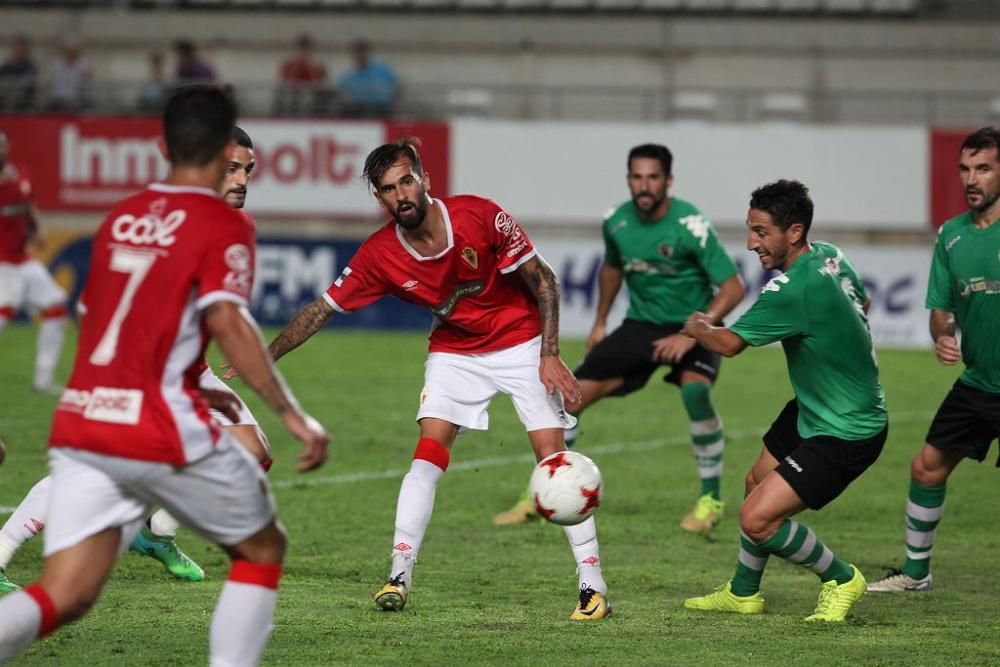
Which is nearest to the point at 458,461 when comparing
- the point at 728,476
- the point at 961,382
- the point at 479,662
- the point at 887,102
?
the point at 728,476

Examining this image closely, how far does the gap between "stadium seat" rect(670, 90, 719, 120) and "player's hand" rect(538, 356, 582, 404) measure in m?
16.6

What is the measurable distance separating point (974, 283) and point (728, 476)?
4.60 meters

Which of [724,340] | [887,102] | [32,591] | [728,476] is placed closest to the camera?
[32,591]

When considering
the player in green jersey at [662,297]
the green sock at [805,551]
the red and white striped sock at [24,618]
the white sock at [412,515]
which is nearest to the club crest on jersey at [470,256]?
the white sock at [412,515]

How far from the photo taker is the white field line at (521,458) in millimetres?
11766

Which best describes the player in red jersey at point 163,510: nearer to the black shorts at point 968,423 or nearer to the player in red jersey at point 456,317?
the player in red jersey at point 456,317

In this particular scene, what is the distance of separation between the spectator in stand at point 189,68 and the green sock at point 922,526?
17.2 metres

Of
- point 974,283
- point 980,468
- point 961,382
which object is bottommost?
point 980,468

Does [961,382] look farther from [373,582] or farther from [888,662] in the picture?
[373,582]

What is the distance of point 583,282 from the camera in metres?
22.0

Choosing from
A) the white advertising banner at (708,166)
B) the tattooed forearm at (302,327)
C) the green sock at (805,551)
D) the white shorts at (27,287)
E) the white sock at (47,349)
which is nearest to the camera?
the green sock at (805,551)

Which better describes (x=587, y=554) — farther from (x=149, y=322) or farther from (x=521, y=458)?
(x=521, y=458)

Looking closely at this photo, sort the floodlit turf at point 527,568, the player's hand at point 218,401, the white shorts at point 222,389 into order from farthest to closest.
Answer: the white shorts at point 222,389 < the floodlit turf at point 527,568 < the player's hand at point 218,401

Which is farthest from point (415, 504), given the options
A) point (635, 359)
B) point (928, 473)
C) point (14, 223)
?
point (14, 223)
